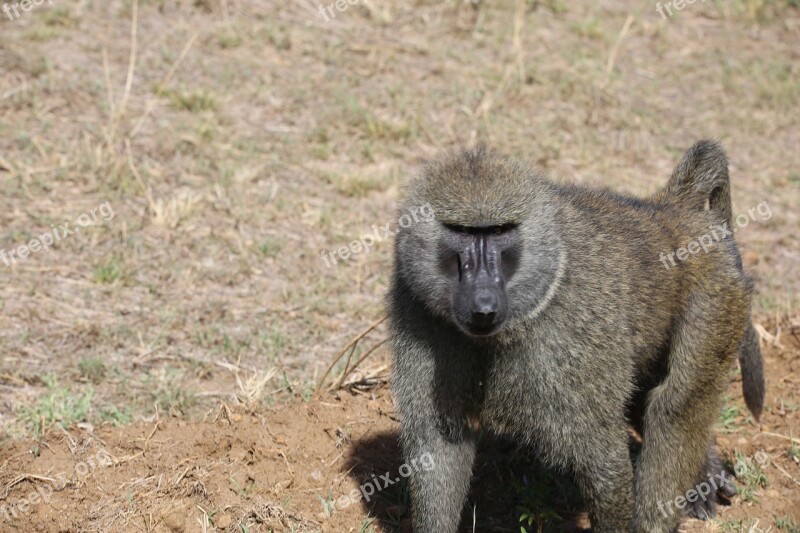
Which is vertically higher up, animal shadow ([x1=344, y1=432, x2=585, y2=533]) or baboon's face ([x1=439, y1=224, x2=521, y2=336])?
baboon's face ([x1=439, y1=224, x2=521, y2=336])

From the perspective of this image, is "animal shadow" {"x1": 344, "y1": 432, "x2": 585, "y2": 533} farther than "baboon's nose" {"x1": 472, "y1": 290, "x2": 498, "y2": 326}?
Yes

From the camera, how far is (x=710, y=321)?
3.64m

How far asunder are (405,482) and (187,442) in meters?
0.96

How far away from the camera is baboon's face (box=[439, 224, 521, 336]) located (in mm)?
2945

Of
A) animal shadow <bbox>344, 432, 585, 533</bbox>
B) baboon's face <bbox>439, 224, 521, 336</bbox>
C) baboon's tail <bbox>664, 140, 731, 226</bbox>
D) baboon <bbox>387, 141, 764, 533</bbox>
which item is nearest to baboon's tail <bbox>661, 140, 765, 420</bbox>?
baboon's tail <bbox>664, 140, 731, 226</bbox>

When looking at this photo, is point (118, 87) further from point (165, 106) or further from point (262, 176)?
point (262, 176)

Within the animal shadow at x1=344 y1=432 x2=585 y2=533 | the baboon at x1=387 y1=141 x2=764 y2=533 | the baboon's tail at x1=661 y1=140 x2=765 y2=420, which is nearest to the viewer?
the baboon at x1=387 y1=141 x2=764 y2=533

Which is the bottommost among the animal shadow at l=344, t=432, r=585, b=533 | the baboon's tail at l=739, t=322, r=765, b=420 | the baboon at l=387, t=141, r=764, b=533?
the animal shadow at l=344, t=432, r=585, b=533

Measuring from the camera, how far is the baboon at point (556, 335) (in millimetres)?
3100

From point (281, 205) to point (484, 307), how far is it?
344 centimetres

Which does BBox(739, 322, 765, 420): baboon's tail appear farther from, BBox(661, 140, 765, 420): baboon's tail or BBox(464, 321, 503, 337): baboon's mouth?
BBox(464, 321, 503, 337): baboon's mouth

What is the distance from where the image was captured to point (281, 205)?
6.15 m

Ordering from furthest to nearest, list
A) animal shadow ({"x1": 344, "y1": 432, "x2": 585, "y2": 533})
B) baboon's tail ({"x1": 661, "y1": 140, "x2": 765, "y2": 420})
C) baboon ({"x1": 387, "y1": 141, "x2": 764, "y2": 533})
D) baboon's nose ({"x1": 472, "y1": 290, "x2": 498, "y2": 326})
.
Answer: baboon's tail ({"x1": 661, "y1": 140, "x2": 765, "y2": 420})
animal shadow ({"x1": 344, "y1": 432, "x2": 585, "y2": 533})
baboon ({"x1": 387, "y1": 141, "x2": 764, "y2": 533})
baboon's nose ({"x1": 472, "y1": 290, "x2": 498, "y2": 326})

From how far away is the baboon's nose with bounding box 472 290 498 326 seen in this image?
2.91m
